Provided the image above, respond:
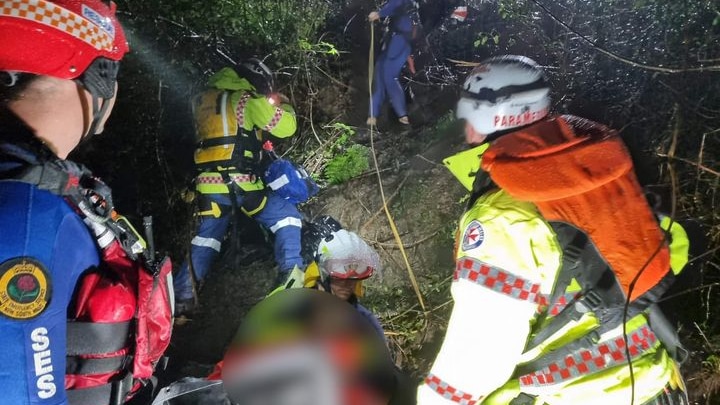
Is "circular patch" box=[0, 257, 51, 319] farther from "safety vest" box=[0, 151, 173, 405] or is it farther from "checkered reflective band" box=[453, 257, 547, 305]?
"checkered reflective band" box=[453, 257, 547, 305]

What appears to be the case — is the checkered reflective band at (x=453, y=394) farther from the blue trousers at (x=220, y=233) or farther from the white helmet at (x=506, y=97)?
the blue trousers at (x=220, y=233)

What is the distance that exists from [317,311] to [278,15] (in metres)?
6.49

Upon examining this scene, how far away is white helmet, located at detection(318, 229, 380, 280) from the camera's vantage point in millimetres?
3328

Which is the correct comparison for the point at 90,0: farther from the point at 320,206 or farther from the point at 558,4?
the point at 558,4

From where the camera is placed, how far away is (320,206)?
242 inches

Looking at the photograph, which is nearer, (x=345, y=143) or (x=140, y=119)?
(x=140, y=119)

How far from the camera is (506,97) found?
95.6 inches

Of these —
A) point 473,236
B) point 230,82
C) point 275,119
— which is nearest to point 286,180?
point 275,119

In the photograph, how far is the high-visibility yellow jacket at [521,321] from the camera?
5.58ft

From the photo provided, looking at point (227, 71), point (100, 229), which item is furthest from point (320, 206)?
point (100, 229)

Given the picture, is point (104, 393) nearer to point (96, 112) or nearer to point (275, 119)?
point (96, 112)

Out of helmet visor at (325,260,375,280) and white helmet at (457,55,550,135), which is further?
helmet visor at (325,260,375,280)

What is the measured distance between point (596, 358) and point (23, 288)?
2056mm

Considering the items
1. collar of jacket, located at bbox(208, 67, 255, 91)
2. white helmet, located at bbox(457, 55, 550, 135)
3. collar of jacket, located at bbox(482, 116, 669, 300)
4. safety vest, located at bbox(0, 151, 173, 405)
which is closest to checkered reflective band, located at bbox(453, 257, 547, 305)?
collar of jacket, located at bbox(482, 116, 669, 300)
